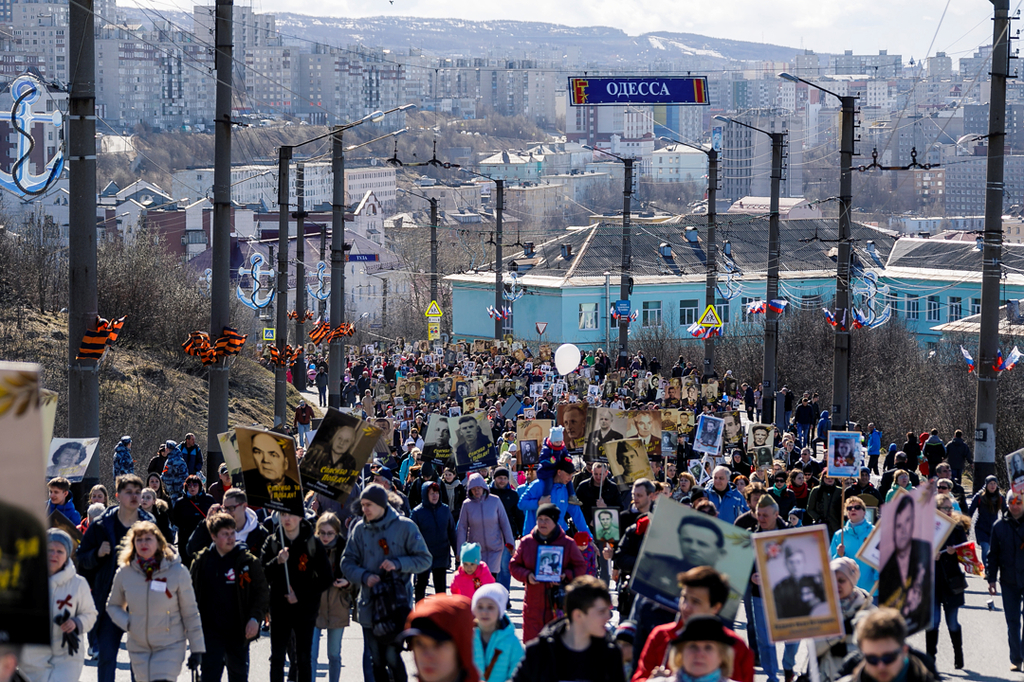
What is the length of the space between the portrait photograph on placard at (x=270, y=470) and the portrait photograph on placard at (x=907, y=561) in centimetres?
416

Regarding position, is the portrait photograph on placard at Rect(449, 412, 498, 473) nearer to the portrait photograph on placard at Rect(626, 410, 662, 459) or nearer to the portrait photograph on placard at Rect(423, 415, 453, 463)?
the portrait photograph on placard at Rect(423, 415, 453, 463)

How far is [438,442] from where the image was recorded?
17.8 metres

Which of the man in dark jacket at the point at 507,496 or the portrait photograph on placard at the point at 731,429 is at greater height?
the man in dark jacket at the point at 507,496

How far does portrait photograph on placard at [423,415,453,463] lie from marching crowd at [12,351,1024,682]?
173 centimetres

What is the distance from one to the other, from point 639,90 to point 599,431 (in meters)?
50.9

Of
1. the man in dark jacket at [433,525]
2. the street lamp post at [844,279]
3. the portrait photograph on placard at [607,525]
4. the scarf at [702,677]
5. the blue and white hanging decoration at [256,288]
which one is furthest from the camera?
the blue and white hanging decoration at [256,288]

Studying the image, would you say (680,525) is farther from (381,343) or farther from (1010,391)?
(381,343)

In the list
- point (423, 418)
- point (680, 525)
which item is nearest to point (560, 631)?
point (680, 525)

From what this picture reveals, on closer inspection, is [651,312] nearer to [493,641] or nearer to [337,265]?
[337,265]

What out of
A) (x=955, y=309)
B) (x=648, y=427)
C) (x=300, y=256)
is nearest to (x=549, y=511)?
(x=648, y=427)

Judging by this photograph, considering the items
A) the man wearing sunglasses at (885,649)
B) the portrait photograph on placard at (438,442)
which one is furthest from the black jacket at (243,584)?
the portrait photograph on placard at (438,442)

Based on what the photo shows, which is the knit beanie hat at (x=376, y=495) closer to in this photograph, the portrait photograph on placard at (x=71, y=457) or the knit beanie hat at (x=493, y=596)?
the knit beanie hat at (x=493, y=596)

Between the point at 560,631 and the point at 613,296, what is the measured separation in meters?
68.6

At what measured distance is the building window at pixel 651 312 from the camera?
75.9 meters
